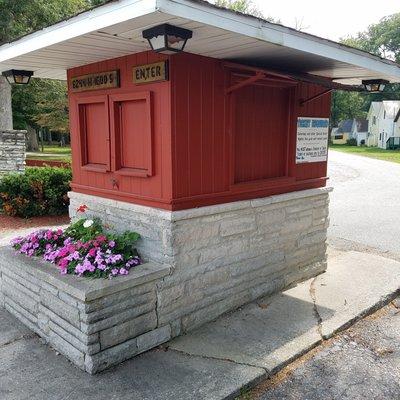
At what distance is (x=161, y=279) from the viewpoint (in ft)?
13.1

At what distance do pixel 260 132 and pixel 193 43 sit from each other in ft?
5.28

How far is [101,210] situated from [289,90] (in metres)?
2.71

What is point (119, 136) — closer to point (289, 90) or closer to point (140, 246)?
point (140, 246)

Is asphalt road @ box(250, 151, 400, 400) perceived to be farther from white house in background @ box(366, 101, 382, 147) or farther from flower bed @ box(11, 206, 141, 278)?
white house in background @ box(366, 101, 382, 147)

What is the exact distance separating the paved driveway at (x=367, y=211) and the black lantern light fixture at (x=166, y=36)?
5798 millimetres

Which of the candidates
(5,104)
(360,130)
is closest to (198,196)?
(5,104)

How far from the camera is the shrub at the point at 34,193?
909 centimetres

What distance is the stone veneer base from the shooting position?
3.62 meters

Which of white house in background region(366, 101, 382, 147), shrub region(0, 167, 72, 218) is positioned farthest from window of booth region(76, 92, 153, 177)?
white house in background region(366, 101, 382, 147)

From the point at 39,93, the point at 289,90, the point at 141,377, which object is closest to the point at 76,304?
the point at 141,377

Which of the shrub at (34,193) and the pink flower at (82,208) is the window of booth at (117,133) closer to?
the pink flower at (82,208)

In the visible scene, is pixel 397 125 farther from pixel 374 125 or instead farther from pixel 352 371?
pixel 352 371

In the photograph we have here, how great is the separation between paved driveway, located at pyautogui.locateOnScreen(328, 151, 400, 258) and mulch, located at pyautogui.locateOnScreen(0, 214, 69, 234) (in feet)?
19.0

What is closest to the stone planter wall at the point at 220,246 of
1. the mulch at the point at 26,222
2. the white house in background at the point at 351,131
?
the mulch at the point at 26,222
